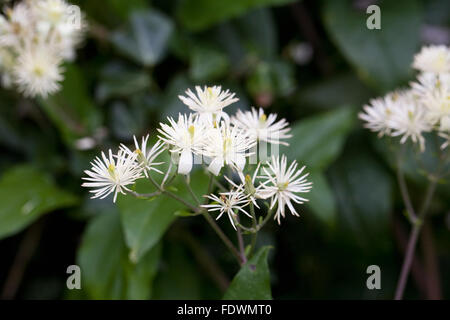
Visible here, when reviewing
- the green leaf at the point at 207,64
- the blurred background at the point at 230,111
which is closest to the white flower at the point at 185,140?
the blurred background at the point at 230,111

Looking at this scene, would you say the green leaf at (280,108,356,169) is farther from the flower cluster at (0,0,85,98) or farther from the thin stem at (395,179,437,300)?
the flower cluster at (0,0,85,98)

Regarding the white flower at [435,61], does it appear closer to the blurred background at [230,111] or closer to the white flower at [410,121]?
the white flower at [410,121]

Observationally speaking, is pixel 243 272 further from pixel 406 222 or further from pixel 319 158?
pixel 406 222

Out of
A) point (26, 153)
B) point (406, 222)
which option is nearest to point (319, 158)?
point (406, 222)

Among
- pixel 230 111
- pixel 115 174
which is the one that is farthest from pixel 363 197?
pixel 115 174

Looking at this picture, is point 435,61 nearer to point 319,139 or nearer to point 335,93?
point 319,139

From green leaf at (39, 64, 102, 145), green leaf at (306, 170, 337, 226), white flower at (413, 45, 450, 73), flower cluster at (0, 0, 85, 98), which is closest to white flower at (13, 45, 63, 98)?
flower cluster at (0, 0, 85, 98)
